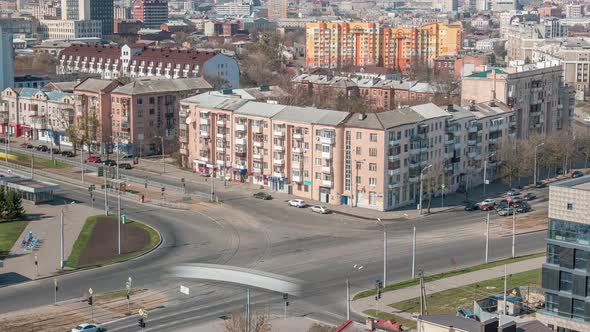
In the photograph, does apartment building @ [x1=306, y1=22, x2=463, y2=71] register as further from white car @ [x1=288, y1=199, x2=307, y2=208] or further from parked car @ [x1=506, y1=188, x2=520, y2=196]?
white car @ [x1=288, y1=199, x2=307, y2=208]

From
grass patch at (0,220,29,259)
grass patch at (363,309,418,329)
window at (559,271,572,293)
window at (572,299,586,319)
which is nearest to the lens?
window at (572,299,586,319)

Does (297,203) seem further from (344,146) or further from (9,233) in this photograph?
(9,233)

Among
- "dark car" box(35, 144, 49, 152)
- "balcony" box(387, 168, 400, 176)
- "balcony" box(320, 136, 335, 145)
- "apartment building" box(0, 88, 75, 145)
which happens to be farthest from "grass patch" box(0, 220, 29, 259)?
"apartment building" box(0, 88, 75, 145)

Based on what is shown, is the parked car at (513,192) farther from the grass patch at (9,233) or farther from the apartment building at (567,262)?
the grass patch at (9,233)

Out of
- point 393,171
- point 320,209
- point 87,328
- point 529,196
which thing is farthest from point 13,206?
point 529,196

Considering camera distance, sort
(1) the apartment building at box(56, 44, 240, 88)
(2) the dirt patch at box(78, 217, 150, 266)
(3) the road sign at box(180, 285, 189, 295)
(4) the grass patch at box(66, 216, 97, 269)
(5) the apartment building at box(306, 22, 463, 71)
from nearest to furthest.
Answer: (3) the road sign at box(180, 285, 189, 295)
(4) the grass patch at box(66, 216, 97, 269)
(2) the dirt patch at box(78, 217, 150, 266)
(1) the apartment building at box(56, 44, 240, 88)
(5) the apartment building at box(306, 22, 463, 71)

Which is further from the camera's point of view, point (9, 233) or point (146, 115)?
point (146, 115)
